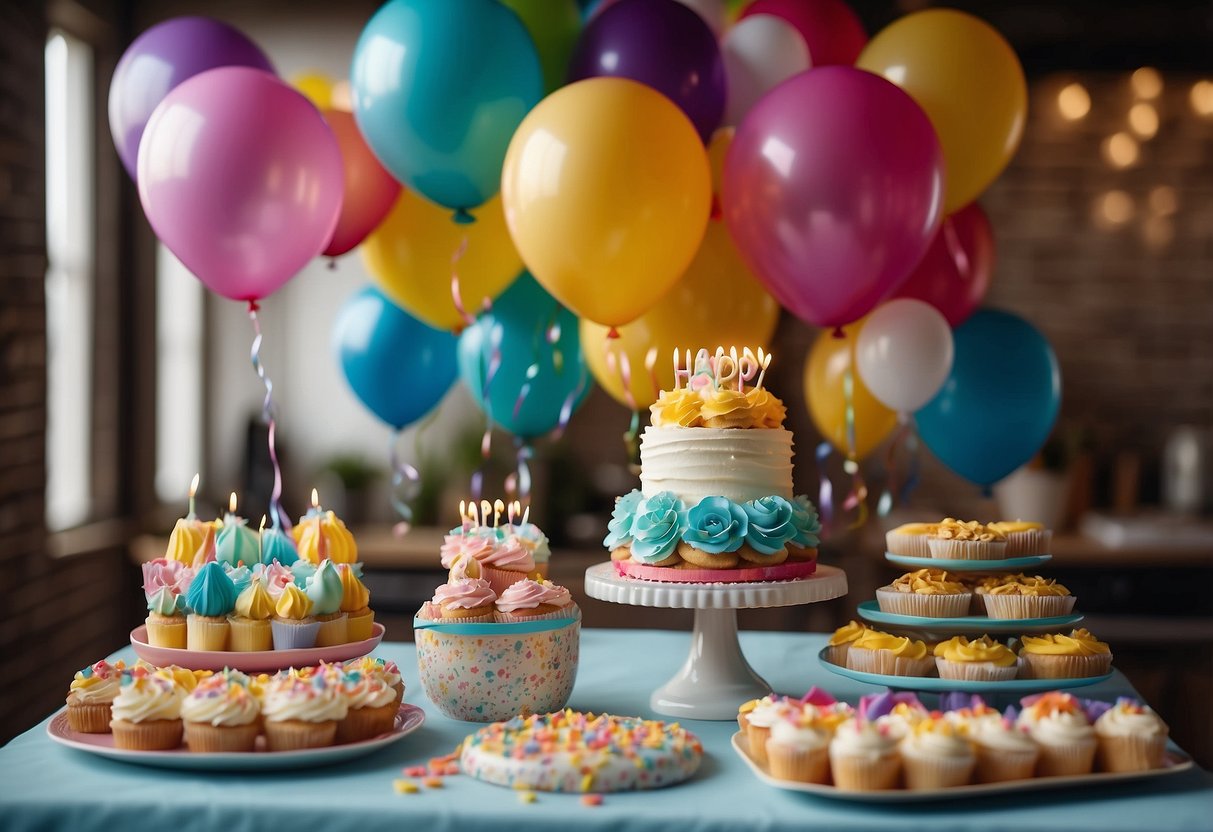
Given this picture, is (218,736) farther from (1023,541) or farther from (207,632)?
(1023,541)

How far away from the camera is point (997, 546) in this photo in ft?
6.63

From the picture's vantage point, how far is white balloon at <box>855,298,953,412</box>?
7.56ft

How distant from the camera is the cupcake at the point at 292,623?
187cm

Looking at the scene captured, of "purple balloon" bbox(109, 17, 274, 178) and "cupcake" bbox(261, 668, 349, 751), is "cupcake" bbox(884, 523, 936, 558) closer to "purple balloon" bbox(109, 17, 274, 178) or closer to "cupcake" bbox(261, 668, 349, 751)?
"cupcake" bbox(261, 668, 349, 751)

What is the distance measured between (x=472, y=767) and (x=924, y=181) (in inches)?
44.7

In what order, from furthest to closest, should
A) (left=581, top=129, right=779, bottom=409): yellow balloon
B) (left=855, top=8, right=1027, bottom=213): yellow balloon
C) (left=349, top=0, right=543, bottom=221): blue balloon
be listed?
(left=581, top=129, right=779, bottom=409): yellow balloon < (left=855, top=8, right=1027, bottom=213): yellow balloon < (left=349, top=0, right=543, bottom=221): blue balloon

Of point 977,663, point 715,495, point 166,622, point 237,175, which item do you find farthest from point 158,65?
point 977,663

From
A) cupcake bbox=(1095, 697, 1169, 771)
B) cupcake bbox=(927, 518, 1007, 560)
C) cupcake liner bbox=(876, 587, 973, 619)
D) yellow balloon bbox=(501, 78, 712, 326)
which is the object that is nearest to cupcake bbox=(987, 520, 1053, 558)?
cupcake bbox=(927, 518, 1007, 560)

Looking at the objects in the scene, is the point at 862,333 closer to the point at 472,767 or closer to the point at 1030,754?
the point at 1030,754

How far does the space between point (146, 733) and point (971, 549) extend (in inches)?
47.9

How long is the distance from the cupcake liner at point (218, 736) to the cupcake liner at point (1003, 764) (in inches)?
35.9

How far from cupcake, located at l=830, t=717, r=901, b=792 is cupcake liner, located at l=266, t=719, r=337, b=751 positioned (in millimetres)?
649

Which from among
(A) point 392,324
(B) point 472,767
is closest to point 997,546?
(B) point 472,767

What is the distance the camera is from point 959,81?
2404 millimetres
